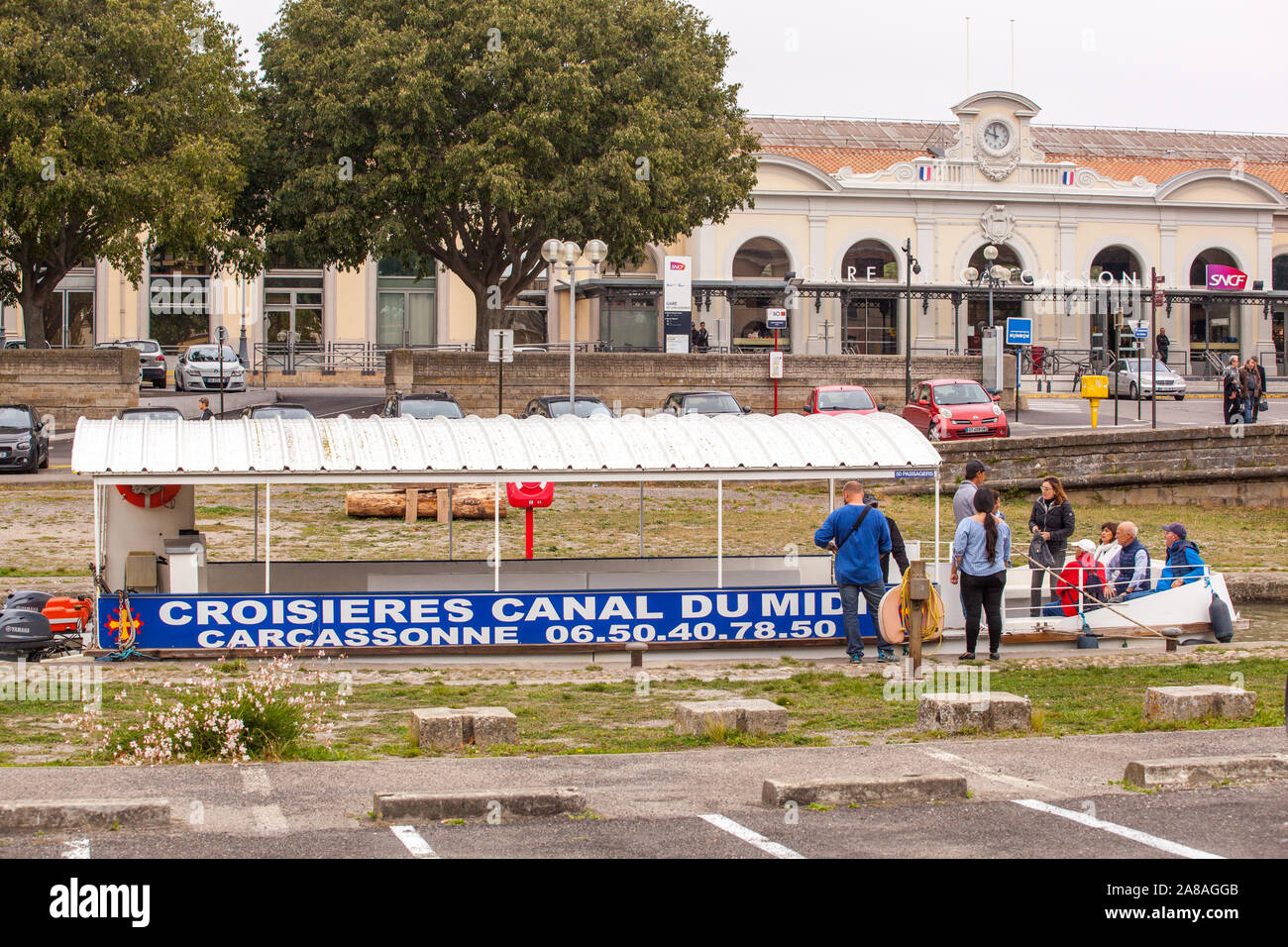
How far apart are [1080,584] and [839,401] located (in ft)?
63.8

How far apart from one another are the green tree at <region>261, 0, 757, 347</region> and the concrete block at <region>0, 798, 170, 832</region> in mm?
33473

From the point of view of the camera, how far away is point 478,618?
16.6m

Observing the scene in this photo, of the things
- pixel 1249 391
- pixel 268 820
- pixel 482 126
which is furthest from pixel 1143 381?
pixel 268 820

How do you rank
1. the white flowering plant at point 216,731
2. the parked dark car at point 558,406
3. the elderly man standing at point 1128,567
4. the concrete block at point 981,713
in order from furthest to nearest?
the parked dark car at point 558,406
the elderly man standing at point 1128,567
the concrete block at point 981,713
the white flowering plant at point 216,731

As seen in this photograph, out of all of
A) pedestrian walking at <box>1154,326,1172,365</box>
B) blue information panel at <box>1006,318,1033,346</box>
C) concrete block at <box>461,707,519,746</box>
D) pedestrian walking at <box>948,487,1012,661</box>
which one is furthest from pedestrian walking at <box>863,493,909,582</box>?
pedestrian walking at <box>1154,326,1172,365</box>

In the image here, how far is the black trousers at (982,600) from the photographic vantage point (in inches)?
627

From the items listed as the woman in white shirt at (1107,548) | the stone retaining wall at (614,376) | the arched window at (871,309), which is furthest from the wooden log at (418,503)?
the arched window at (871,309)

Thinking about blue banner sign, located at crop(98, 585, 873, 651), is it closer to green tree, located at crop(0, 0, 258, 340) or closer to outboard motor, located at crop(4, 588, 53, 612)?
outboard motor, located at crop(4, 588, 53, 612)

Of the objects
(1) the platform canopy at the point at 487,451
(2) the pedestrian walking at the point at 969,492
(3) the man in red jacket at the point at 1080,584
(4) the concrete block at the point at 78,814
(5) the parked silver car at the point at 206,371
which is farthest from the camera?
(5) the parked silver car at the point at 206,371

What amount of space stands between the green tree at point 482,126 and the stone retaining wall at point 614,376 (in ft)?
9.19

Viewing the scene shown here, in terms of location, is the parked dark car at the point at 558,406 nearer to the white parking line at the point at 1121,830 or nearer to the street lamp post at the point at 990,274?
the street lamp post at the point at 990,274
